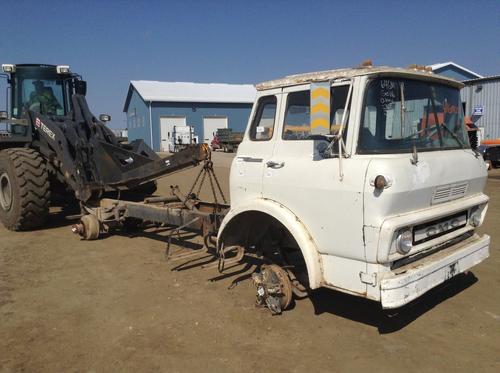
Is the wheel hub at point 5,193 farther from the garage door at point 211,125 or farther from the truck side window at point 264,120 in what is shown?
the garage door at point 211,125

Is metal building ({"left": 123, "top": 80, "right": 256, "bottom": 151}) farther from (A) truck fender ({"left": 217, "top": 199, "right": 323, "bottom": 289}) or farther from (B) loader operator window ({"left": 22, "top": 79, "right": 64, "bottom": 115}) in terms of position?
(A) truck fender ({"left": 217, "top": 199, "right": 323, "bottom": 289})

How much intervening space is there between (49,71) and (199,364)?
738 centimetres

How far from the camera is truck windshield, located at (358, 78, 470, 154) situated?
3836 millimetres

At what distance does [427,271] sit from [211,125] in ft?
136

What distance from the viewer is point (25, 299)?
16.5 feet

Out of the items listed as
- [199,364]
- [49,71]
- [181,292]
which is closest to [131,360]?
[199,364]

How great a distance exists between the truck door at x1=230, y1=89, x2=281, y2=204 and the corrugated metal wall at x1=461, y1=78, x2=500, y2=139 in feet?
68.8

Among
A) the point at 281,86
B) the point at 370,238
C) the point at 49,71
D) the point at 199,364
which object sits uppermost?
the point at 49,71

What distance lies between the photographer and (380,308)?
15.3 feet

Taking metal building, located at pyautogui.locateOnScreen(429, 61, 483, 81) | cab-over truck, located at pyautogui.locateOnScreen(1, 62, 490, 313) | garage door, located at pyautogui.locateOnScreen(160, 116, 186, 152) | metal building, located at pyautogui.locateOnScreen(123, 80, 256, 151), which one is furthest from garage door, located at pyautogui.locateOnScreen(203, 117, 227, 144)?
cab-over truck, located at pyautogui.locateOnScreen(1, 62, 490, 313)

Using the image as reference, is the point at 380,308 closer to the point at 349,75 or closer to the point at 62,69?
the point at 349,75

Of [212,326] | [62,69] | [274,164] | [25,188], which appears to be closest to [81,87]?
[62,69]

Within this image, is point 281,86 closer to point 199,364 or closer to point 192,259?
point 199,364

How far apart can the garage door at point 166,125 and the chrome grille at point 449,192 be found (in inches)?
→ 1553
